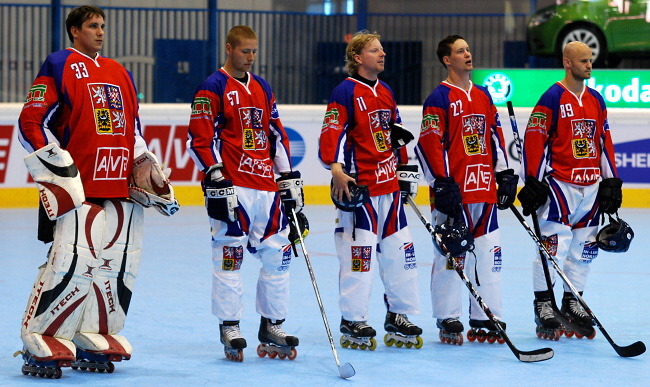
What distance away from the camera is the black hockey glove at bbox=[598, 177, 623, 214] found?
6.16 metres

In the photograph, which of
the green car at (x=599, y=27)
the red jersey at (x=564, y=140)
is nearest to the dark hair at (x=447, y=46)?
the red jersey at (x=564, y=140)

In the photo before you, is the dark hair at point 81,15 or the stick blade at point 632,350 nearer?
the dark hair at point 81,15

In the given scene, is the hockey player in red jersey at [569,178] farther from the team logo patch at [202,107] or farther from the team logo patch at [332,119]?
the team logo patch at [202,107]

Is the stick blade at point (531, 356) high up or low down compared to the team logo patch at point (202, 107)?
down

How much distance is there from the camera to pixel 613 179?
6203 millimetres

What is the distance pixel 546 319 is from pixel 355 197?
4.43 ft

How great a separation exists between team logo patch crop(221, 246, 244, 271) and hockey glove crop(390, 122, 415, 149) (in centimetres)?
112

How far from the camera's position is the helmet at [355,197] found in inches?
225

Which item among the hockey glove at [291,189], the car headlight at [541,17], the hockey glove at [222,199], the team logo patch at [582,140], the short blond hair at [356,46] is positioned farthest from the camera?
the car headlight at [541,17]

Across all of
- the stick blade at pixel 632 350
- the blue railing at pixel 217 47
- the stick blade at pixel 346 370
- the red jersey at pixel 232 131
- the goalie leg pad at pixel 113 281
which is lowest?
the stick blade at pixel 346 370

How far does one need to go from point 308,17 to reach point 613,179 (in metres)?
10.5

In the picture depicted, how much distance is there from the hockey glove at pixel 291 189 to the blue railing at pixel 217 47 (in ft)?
33.3

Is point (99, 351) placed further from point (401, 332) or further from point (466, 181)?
point (466, 181)

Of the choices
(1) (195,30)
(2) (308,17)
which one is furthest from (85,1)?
(2) (308,17)
